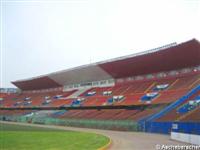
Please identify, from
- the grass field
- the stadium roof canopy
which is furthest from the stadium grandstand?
the grass field

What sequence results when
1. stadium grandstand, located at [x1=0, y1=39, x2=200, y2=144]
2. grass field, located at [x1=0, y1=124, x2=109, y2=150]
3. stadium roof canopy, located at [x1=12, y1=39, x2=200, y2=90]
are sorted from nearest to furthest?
grass field, located at [x1=0, y1=124, x2=109, y2=150] < stadium grandstand, located at [x1=0, y1=39, x2=200, y2=144] < stadium roof canopy, located at [x1=12, y1=39, x2=200, y2=90]

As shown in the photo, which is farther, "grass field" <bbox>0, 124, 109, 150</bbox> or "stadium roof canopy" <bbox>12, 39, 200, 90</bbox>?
"stadium roof canopy" <bbox>12, 39, 200, 90</bbox>

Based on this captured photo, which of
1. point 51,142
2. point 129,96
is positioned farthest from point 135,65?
point 51,142

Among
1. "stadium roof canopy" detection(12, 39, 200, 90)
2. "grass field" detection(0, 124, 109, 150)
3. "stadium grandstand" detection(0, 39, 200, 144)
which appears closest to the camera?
"grass field" detection(0, 124, 109, 150)

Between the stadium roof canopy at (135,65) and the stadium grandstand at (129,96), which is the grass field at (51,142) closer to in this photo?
the stadium grandstand at (129,96)

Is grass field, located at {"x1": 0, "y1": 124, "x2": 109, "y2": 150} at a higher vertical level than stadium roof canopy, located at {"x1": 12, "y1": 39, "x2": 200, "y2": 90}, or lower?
lower

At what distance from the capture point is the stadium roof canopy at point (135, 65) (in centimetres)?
5362

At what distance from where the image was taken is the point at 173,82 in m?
55.9

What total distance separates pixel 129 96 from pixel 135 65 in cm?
685

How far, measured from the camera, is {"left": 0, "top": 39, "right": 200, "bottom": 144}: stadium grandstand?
144 ft

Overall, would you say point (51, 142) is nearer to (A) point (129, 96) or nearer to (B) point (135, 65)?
(A) point (129, 96)

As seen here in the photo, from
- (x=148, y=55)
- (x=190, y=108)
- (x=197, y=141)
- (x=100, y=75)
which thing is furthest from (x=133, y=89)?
(x=197, y=141)

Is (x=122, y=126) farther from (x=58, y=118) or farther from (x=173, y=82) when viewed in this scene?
(x=58, y=118)

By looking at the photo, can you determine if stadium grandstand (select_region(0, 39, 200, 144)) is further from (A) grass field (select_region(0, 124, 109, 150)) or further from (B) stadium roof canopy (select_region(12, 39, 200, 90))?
(A) grass field (select_region(0, 124, 109, 150))
